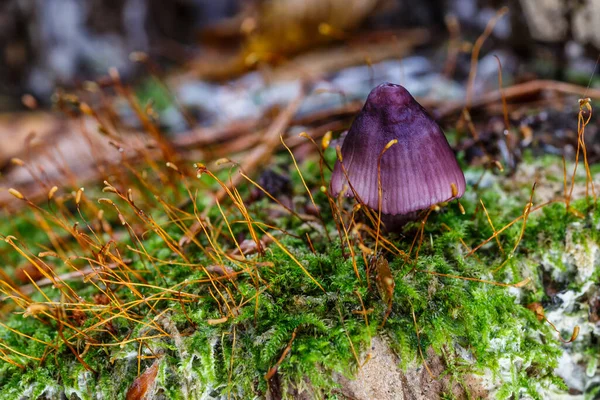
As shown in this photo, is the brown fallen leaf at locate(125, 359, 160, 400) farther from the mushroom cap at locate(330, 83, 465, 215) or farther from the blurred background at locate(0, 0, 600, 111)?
the blurred background at locate(0, 0, 600, 111)

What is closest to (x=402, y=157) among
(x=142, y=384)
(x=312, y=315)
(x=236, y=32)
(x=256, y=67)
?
(x=312, y=315)

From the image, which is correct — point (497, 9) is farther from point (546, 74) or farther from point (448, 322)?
point (448, 322)

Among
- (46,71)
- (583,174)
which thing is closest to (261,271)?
(583,174)

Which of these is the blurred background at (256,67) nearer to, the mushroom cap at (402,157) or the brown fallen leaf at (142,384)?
the mushroom cap at (402,157)

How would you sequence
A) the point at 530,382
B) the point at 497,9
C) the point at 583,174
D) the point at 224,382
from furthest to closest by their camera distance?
the point at 497,9
the point at 583,174
the point at 530,382
the point at 224,382

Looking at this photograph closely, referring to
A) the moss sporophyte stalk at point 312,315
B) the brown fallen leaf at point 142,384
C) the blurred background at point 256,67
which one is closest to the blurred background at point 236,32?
the blurred background at point 256,67

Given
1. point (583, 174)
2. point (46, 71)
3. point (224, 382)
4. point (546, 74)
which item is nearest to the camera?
point (224, 382)

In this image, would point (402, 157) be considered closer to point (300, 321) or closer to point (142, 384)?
point (300, 321)

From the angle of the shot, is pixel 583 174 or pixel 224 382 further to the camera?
pixel 583 174
